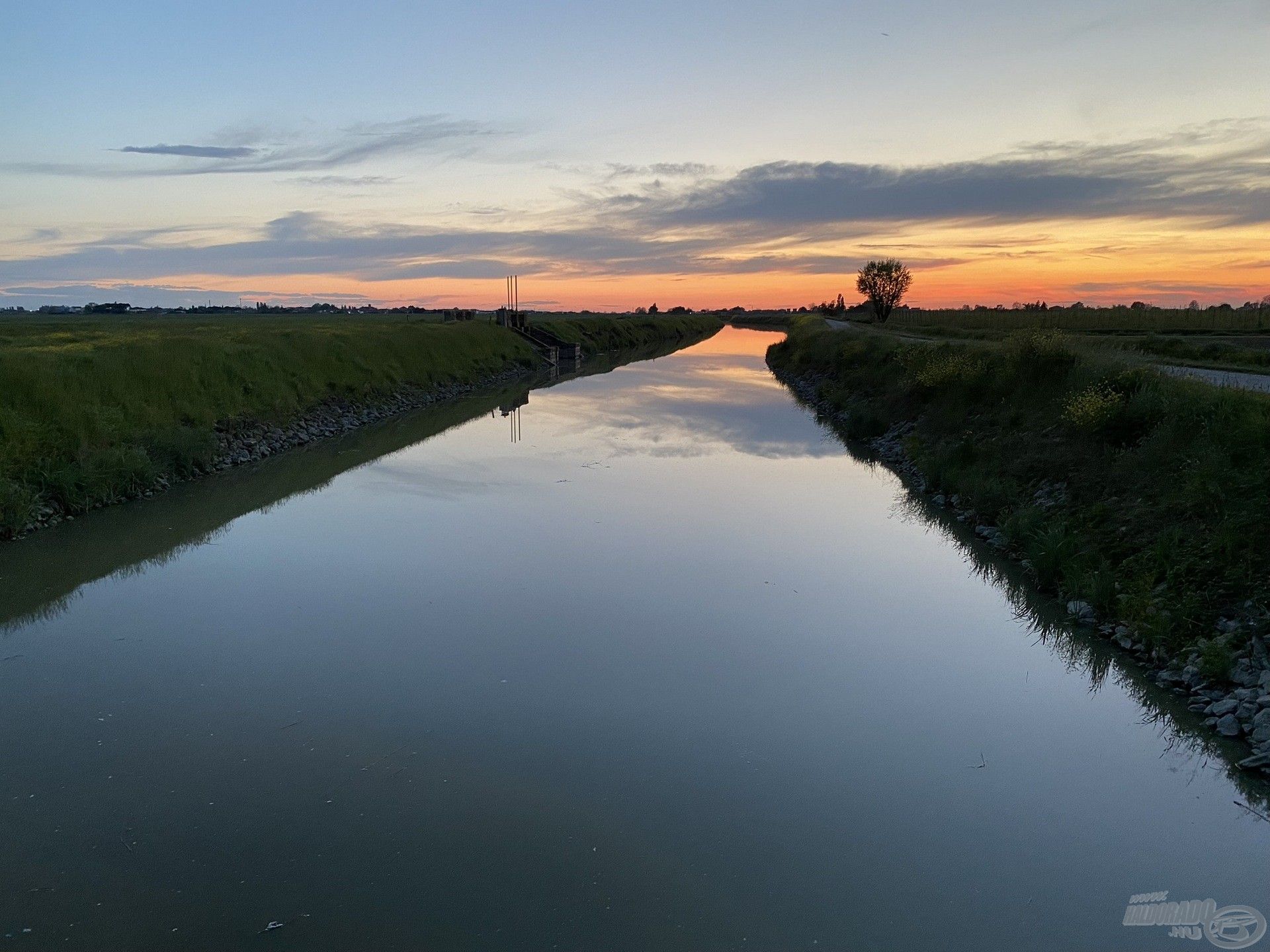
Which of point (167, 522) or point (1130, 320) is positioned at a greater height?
point (1130, 320)

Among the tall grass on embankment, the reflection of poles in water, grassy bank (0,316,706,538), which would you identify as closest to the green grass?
the tall grass on embankment

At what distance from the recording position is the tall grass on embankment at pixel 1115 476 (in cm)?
988

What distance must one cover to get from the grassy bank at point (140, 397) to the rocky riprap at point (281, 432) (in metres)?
0.15

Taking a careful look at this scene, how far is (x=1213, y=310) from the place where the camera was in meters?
42.6

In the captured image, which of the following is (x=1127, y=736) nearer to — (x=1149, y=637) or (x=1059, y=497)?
(x=1149, y=637)

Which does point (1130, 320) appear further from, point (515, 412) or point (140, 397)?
point (140, 397)

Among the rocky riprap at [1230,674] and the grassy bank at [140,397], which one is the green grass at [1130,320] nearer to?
the rocky riprap at [1230,674]

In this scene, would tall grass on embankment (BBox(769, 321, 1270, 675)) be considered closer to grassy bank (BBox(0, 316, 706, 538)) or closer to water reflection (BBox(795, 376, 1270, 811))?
water reflection (BBox(795, 376, 1270, 811))

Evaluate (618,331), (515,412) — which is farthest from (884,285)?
(515,412)

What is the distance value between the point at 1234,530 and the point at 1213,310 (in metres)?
39.6

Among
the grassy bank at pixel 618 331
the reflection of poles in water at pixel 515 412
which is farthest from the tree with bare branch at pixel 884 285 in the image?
the reflection of poles in water at pixel 515 412

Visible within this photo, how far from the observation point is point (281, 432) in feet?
83.5

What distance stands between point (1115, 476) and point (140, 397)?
20180mm

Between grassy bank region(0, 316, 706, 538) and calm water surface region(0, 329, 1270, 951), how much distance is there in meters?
1.99
